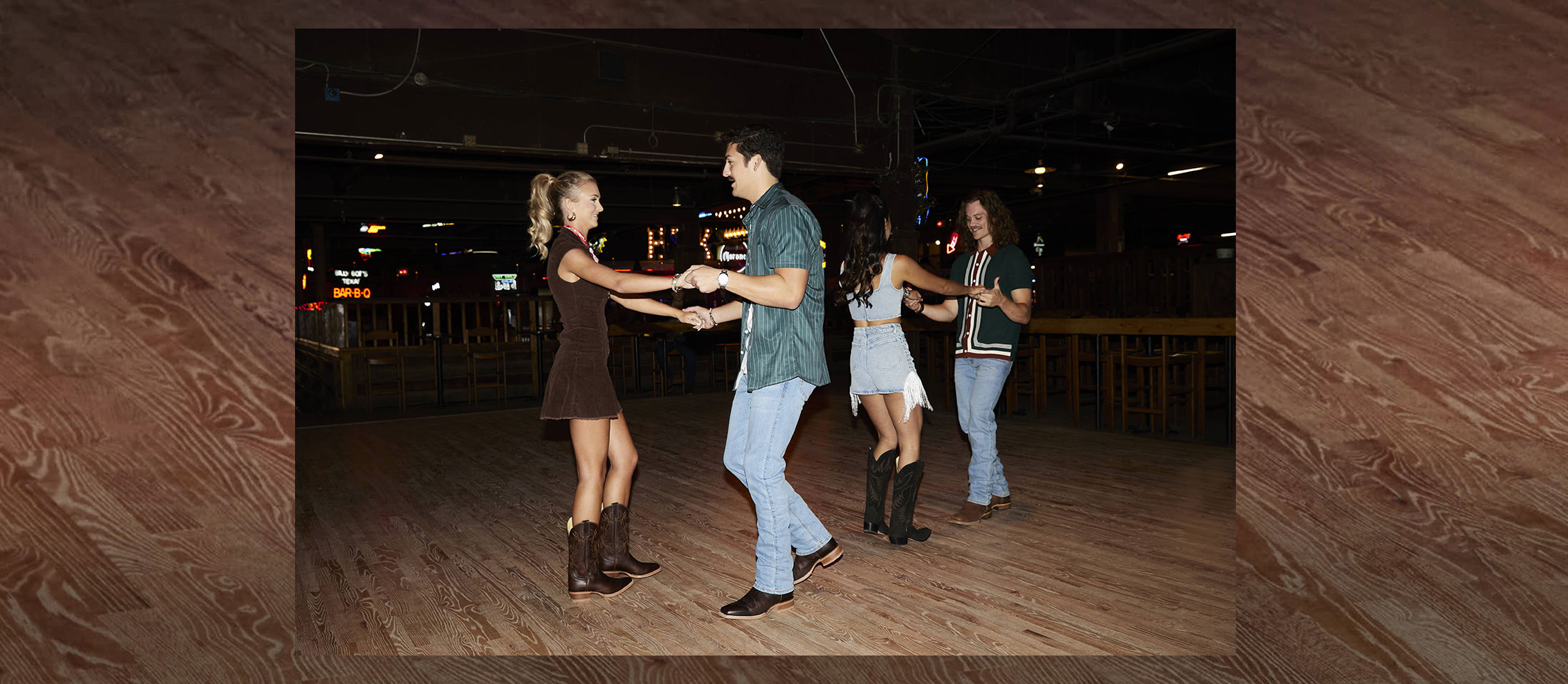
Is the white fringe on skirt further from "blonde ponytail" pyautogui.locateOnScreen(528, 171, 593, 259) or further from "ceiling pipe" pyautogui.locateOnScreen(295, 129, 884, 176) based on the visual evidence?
"ceiling pipe" pyautogui.locateOnScreen(295, 129, 884, 176)

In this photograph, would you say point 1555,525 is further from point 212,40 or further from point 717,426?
point 717,426

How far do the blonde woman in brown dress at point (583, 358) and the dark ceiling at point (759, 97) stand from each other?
5.31 meters

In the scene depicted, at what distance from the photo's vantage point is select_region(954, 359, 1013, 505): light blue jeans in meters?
4.04

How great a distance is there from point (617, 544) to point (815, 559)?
2.35 feet

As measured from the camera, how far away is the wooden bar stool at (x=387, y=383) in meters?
9.68

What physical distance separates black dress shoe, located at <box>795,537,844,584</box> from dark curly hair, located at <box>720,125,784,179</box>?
1.32 meters

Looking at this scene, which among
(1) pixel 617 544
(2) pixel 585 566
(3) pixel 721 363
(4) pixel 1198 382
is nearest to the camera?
(2) pixel 585 566

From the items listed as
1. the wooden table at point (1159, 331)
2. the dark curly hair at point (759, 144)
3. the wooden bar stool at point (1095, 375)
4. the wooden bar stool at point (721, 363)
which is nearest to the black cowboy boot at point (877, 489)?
the dark curly hair at point (759, 144)

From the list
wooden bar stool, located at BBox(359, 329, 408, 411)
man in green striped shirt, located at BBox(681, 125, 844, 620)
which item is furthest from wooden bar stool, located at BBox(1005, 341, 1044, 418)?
wooden bar stool, located at BBox(359, 329, 408, 411)

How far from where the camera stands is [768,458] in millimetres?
2766

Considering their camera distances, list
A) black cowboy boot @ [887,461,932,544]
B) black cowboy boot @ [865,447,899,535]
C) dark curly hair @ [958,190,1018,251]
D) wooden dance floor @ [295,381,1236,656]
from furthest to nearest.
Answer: dark curly hair @ [958,190,1018,251] < black cowboy boot @ [865,447,899,535] < black cowboy boot @ [887,461,932,544] < wooden dance floor @ [295,381,1236,656]

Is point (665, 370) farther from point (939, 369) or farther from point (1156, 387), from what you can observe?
point (1156, 387)

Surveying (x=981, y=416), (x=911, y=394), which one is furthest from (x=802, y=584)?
(x=981, y=416)

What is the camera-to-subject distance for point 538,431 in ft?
24.7
